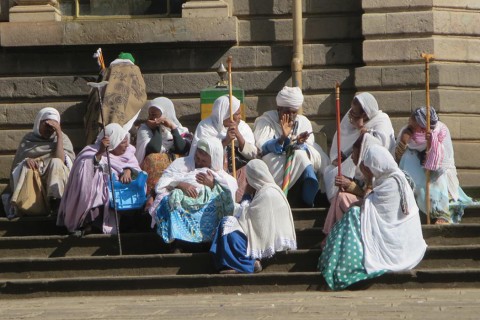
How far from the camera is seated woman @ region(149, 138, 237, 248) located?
14.2m

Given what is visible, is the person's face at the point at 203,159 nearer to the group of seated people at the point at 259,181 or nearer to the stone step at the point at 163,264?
the group of seated people at the point at 259,181

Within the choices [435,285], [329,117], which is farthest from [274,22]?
[435,285]

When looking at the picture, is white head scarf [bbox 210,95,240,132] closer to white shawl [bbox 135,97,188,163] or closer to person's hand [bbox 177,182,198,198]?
white shawl [bbox 135,97,188,163]

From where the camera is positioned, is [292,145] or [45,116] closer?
[292,145]

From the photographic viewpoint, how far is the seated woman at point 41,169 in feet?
51.5

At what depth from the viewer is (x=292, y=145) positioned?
15.4 metres

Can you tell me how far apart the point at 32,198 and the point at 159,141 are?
1.40 metres

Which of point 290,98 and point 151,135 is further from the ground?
point 290,98

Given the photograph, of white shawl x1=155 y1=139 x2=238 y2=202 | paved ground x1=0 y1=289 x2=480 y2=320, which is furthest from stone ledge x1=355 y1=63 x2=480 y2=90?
paved ground x1=0 y1=289 x2=480 y2=320

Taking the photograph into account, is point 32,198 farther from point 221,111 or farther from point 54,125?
point 221,111

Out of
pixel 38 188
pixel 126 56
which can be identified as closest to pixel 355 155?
pixel 38 188

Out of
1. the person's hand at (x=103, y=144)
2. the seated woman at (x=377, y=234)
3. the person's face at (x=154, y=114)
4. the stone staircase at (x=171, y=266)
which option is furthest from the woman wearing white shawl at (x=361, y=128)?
the person's hand at (x=103, y=144)

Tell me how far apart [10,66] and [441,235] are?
250 inches

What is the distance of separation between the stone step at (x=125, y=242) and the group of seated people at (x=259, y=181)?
8.2 inches
